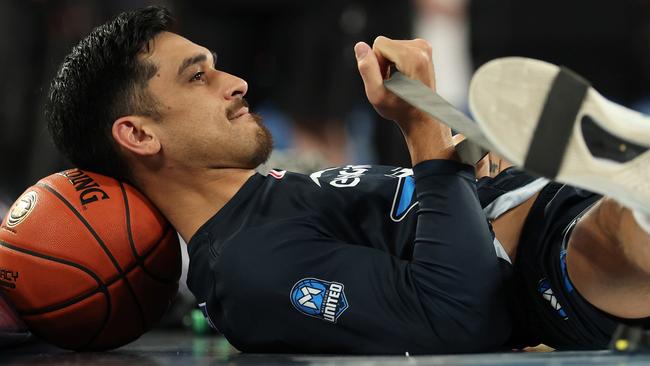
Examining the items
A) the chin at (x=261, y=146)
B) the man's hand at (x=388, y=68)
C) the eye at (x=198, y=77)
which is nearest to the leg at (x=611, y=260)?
the man's hand at (x=388, y=68)

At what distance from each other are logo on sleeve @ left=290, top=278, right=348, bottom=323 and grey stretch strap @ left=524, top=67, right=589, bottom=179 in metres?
0.57

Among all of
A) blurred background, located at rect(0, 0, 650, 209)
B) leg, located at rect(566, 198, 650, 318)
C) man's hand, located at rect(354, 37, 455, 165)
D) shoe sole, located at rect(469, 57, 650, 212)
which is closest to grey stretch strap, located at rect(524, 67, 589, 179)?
shoe sole, located at rect(469, 57, 650, 212)

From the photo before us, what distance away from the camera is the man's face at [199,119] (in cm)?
229

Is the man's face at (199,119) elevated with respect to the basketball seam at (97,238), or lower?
elevated

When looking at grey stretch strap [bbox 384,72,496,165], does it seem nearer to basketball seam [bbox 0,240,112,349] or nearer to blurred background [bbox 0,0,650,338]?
basketball seam [bbox 0,240,112,349]

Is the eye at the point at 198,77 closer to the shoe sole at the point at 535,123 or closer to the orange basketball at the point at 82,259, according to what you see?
the orange basketball at the point at 82,259

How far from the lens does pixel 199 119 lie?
2.29m

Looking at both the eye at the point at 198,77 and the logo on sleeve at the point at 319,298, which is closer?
the logo on sleeve at the point at 319,298

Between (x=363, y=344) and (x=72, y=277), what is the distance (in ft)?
2.40

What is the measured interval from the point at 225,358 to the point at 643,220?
38.5 inches

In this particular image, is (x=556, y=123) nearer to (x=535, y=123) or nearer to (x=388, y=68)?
(x=535, y=123)

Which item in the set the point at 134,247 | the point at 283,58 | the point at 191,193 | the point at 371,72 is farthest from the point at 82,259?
the point at 283,58

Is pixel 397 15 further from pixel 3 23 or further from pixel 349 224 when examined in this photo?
pixel 349 224

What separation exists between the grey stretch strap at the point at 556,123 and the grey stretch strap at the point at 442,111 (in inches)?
5.8
